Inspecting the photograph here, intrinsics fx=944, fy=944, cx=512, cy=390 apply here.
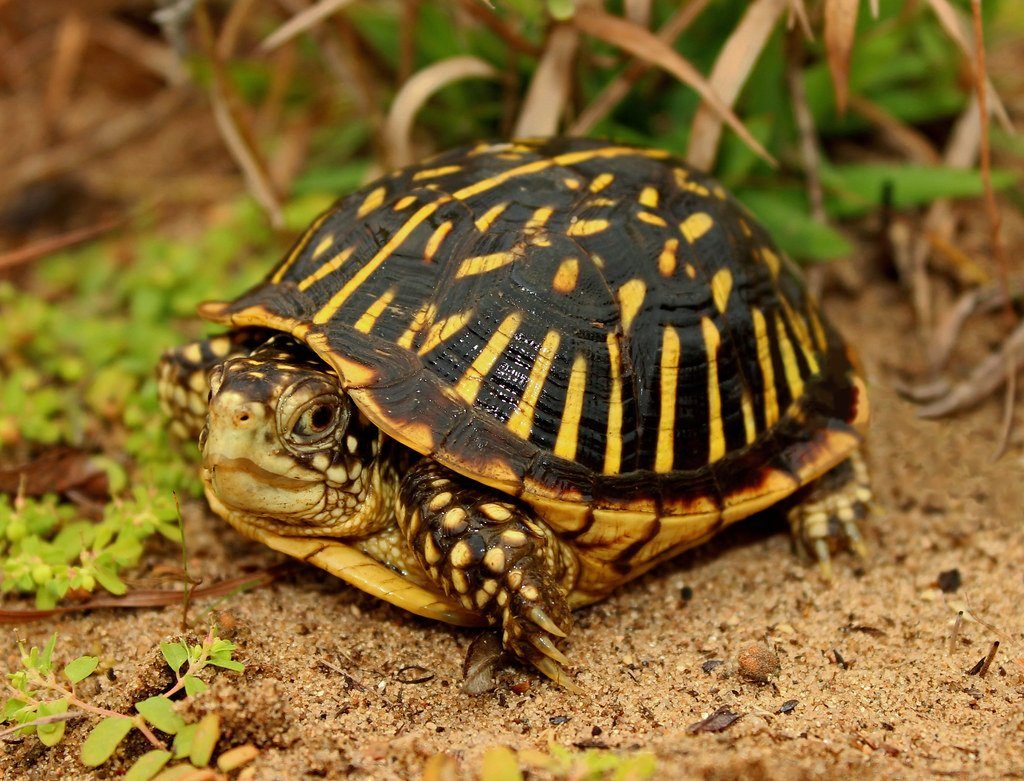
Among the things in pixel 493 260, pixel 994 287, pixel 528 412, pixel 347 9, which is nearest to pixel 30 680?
pixel 528 412

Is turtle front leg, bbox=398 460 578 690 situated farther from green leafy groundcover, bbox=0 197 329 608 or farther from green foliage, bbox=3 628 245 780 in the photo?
green leafy groundcover, bbox=0 197 329 608

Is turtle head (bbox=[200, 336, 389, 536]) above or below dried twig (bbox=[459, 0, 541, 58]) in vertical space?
below

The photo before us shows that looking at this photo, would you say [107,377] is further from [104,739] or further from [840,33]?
[840,33]

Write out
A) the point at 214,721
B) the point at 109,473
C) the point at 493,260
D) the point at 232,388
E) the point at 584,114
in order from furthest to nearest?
the point at 584,114 < the point at 109,473 < the point at 493,260 < the point at 232,388 < the point at 214,721

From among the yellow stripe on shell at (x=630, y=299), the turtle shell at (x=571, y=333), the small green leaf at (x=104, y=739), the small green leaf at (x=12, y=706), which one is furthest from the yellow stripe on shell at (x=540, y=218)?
the small green leaf at (x=12, y=706)

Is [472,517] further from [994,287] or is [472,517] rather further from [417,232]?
[994,287]

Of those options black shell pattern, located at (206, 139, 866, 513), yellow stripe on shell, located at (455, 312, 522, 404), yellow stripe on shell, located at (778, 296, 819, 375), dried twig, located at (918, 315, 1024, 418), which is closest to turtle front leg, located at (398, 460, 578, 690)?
black shell pattern, located at (206, 139, 866, 513)
